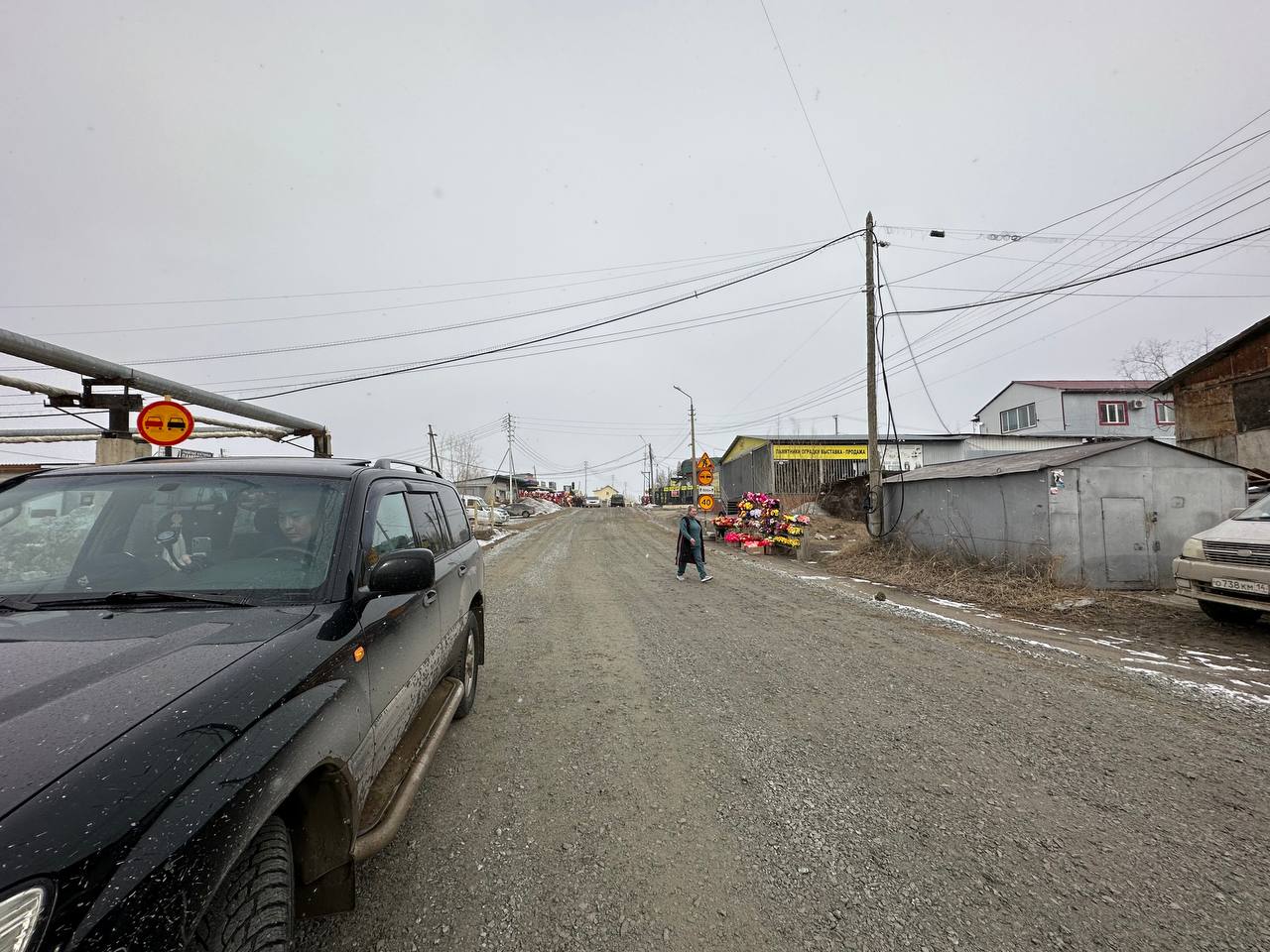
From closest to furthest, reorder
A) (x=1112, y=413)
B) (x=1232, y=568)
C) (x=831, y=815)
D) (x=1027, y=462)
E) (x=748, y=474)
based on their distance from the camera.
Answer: (x=831, y=815) < (x=1232, y=568) < (x=1027, y=462) < (x=1112, y=413) < (x=748, y=474)

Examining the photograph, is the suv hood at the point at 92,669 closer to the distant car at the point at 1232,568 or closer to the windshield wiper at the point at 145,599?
the windshield wiper at the point at 145,599

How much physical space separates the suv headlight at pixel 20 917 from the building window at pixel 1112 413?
42.8 meters

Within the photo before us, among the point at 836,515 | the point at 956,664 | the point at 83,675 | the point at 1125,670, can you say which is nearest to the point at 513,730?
the point at 83,675

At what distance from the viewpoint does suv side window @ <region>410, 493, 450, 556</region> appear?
3439 millimetres

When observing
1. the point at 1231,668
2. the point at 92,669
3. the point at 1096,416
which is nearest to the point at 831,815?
the point at 92,669

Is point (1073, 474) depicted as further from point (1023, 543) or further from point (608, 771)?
point (608, 771)

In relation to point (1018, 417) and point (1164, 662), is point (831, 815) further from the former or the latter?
point (1018, 417)

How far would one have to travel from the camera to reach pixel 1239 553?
590 cm

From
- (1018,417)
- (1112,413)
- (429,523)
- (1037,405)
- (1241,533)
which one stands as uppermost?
(1037,405)

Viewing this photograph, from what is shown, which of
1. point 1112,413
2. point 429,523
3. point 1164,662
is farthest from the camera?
point 1112,413

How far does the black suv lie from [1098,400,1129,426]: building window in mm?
41326

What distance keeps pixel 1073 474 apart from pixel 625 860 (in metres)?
9.93

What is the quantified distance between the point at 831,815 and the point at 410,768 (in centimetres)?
207

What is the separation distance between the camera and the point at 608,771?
10.5ft
